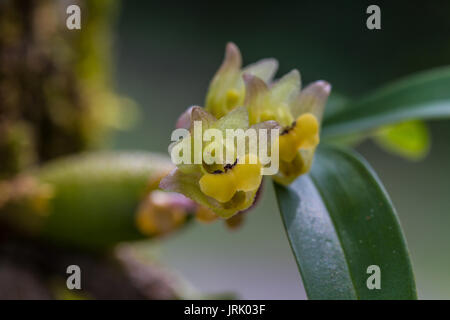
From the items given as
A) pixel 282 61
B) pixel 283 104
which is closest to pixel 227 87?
pixel 283 104

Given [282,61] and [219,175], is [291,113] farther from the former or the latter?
[282,61]

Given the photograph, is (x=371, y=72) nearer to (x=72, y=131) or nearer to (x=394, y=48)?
(x=394, y=48)

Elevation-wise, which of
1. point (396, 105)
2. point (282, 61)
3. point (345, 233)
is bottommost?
point (345, 233)

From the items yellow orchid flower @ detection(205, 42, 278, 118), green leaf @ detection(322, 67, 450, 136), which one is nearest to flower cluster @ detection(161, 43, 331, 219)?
yellow orchid flower @ detection(205, 42, 278, 118)

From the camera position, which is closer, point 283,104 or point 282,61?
point 283,104

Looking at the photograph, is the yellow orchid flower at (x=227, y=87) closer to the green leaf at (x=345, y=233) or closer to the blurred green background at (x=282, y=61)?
the green leaf at (x=345, y=233)

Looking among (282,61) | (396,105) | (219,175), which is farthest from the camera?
(282,61)

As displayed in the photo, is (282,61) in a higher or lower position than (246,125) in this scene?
higher

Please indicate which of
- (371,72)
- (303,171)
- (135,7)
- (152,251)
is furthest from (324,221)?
(135,7)

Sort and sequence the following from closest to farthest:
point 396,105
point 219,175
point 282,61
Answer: point 219,175 → point 396,105 → point 282,61
